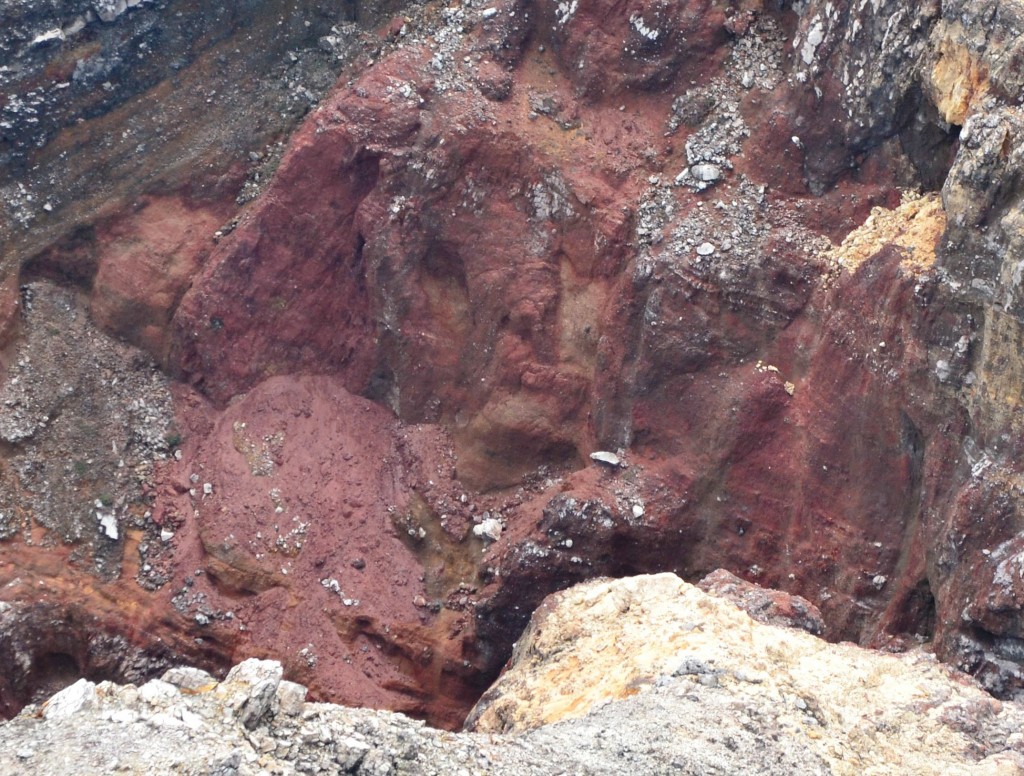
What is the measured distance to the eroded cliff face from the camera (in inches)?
800

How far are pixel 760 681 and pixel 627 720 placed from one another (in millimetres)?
1978

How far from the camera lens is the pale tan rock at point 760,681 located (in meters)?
15.4

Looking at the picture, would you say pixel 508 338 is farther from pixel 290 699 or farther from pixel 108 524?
pixel 290 699

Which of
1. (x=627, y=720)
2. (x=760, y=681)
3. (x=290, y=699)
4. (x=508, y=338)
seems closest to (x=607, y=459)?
(x=508, y=338)

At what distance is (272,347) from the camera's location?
25875 millimetres

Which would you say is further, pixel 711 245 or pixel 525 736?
pixel 711 245

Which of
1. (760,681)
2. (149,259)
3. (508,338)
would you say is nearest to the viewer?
(760,681)

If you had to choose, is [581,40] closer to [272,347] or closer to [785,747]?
[272,347]

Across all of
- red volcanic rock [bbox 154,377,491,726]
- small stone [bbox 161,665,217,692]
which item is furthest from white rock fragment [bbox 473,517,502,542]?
small stone [bbox 161,665,217,692]

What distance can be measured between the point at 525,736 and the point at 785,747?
3274 millimetres

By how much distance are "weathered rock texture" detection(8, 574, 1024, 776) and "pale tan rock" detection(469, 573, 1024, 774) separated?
0.03 meters

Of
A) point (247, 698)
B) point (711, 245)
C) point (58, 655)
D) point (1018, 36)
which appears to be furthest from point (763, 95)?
point (58, 655)

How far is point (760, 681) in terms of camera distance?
1633 cm

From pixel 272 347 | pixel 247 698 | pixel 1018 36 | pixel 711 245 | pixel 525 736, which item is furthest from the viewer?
pixel 272 347
